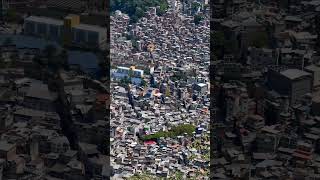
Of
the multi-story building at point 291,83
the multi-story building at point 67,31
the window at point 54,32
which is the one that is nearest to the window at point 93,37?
the multi-story building at point 67,31

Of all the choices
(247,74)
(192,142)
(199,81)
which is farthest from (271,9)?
(199,81)

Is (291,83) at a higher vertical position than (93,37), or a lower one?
lower

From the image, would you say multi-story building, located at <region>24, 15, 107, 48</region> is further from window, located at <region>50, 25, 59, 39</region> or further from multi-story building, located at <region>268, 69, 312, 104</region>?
multi-story building, located at <region>268, 69, 312, 104</region>

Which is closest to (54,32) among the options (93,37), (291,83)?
(93,37)

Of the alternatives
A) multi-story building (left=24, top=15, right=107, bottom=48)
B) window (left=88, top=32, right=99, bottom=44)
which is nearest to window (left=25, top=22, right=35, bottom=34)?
multi-story building (left=24, top=15, right=107, bottom=48)

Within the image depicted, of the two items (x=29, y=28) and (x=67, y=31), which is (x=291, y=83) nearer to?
(x=67, y=31)

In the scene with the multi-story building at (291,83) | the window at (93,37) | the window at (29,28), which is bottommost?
the multi-story building at (291,83)

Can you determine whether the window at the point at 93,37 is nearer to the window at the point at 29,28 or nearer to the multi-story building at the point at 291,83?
the window at the point at 29,28

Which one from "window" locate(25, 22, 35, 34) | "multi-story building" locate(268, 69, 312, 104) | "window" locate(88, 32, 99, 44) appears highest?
"window" locate(25, 22, 35, 34)

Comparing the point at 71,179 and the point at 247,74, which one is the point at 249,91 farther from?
the point at 71,179
